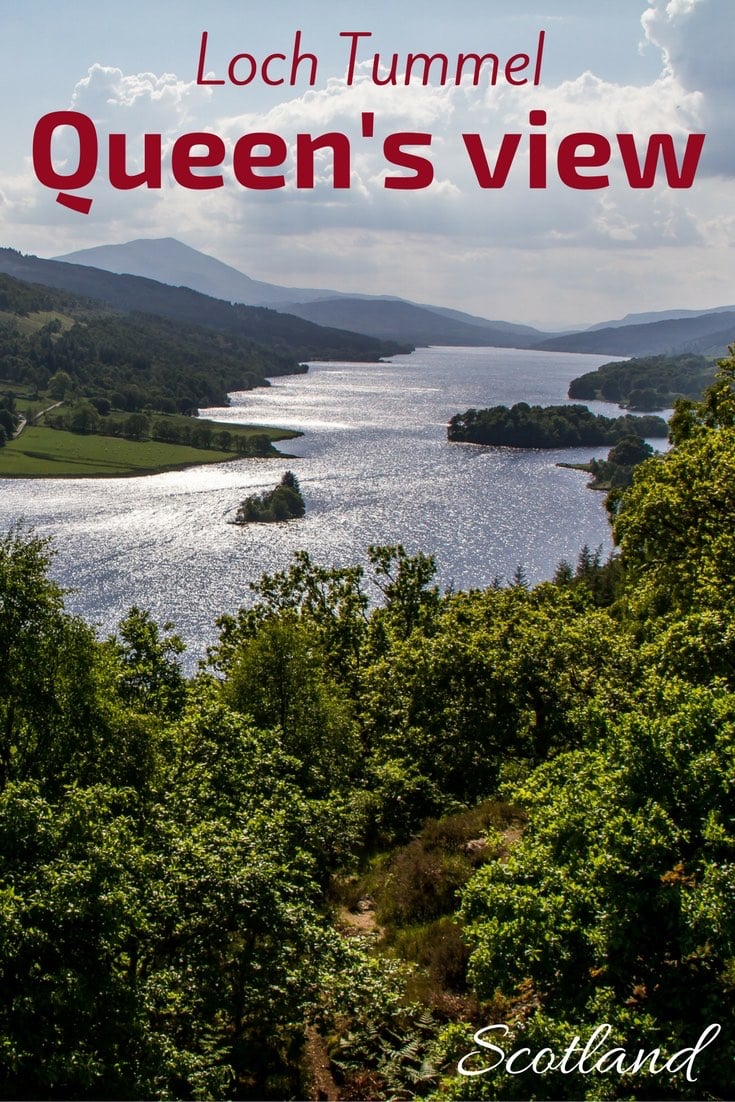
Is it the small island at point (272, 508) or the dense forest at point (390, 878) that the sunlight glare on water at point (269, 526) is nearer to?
the small island at point (272, 508)

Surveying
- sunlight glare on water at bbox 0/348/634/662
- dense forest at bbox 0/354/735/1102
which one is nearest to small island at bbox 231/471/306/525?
sunlight glare on water at bbox 0/348/634/662

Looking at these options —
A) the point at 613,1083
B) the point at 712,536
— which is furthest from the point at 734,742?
the point at 712,536

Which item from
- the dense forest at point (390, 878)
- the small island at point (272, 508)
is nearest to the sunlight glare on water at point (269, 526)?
the small island at point (272, 508)

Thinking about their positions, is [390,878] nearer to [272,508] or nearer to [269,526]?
[269,526]

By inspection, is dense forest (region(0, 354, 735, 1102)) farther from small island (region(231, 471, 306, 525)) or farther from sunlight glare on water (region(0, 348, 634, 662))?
small island (region(231, 471, 306, 525))

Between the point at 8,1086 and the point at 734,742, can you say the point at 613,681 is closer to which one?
the point at 734,742

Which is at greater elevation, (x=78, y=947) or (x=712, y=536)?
(x=712, y=536)

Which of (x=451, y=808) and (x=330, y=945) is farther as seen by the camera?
(x=451, y=808)
